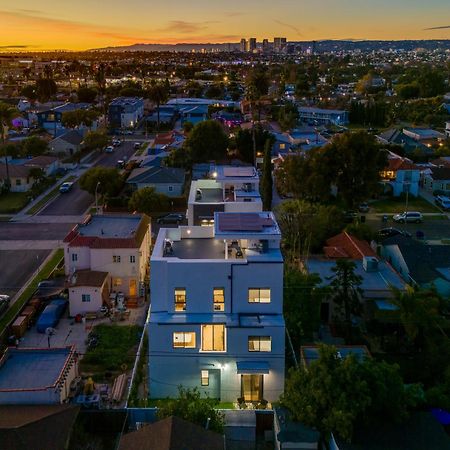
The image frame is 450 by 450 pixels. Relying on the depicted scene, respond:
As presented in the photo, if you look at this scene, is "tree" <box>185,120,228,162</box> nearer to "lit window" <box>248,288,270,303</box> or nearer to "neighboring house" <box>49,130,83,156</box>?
"neighboring house" <box>49,130,83,156</box>

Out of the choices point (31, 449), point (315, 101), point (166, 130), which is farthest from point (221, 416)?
point (315, 101)

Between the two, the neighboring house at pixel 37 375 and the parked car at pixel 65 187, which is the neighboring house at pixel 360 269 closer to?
the neighboring house at pixel 37 375

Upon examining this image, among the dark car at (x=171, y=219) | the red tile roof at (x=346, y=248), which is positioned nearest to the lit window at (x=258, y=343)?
the red tile roof at (x=346, y=248)

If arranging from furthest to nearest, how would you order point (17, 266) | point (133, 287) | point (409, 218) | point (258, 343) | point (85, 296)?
point (409, 218) → point (17, 266) → point (133, 287) → point (85, 296) → point (258, 343)

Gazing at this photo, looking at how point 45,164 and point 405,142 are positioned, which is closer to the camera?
point 45,164

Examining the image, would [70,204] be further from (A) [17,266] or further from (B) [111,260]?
(B) [111,260]

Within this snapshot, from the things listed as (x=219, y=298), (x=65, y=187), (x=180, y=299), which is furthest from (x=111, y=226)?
(x=65, y=187)

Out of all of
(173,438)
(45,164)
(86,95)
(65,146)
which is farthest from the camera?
(86,95)

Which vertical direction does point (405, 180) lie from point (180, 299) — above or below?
below
